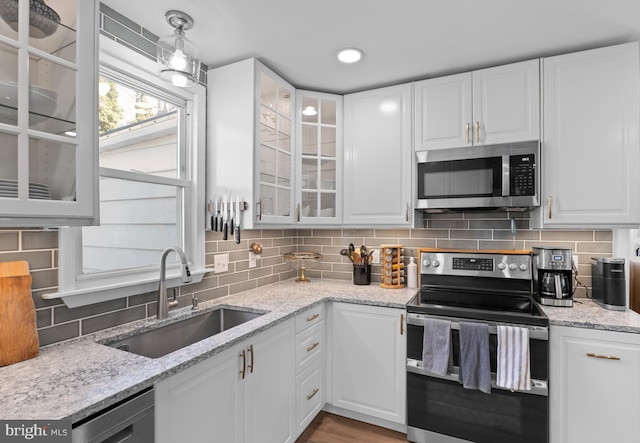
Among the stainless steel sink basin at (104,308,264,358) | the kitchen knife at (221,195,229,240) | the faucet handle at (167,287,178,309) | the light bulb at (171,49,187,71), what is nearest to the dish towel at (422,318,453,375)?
the stainless steel sink basin at (104,308,264,358)

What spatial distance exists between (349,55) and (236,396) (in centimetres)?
199

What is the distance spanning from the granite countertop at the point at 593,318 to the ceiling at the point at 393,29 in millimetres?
1556

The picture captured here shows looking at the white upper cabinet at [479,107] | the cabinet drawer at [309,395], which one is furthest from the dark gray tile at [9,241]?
the white upper cabinet at [479,107]

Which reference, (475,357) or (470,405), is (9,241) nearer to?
(475,357)

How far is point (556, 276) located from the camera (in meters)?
2.08

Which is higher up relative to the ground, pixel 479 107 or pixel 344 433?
pixel 479 107

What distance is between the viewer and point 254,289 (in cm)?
260

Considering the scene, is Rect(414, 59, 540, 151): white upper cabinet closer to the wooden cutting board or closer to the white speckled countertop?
the white speckled countertop

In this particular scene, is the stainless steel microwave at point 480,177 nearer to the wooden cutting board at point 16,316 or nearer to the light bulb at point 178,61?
the light bulb at point 178,61

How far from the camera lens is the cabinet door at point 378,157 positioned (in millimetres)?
2506

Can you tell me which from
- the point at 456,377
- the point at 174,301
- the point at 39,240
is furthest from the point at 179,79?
the point at 456,377

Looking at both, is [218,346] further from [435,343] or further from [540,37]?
[540,37]

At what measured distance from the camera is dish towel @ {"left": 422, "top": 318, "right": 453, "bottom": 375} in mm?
1979

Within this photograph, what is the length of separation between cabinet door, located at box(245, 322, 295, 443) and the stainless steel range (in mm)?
749
